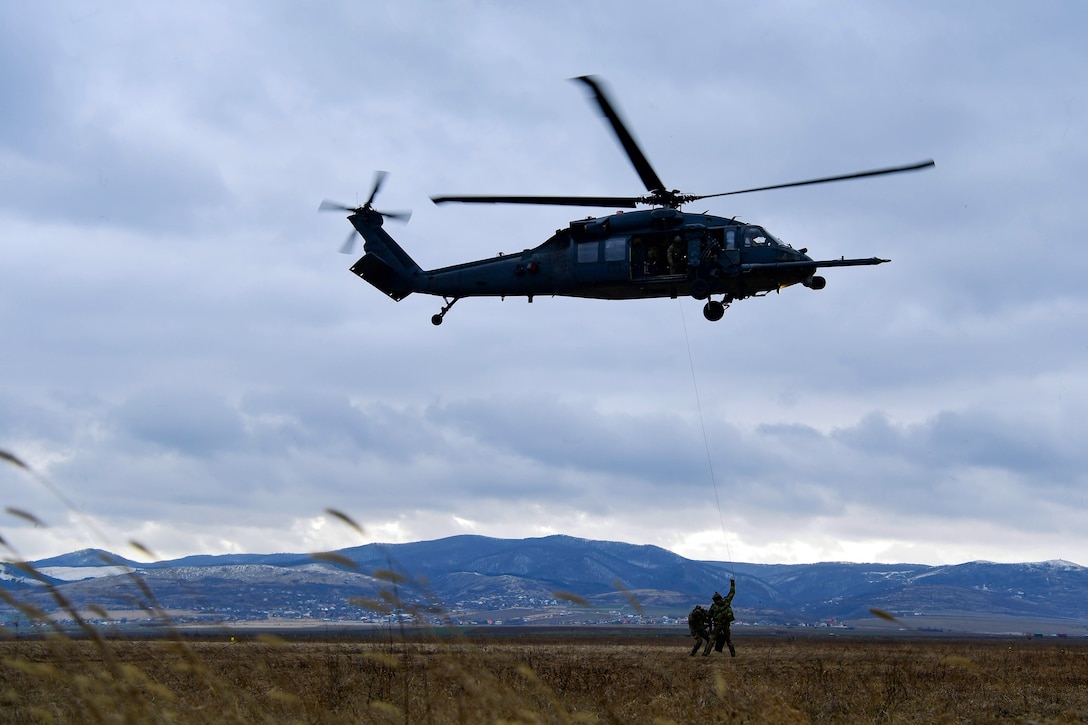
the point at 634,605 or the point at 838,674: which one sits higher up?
the point at 634,605

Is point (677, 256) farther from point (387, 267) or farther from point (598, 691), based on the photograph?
point (598, 691)

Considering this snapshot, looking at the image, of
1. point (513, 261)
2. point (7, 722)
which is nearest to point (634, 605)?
point (7, 722)

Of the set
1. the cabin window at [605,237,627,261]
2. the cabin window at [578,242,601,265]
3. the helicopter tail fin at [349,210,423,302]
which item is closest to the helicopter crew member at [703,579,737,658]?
the cabin window at [605,237,627,261]

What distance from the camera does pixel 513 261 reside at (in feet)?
107

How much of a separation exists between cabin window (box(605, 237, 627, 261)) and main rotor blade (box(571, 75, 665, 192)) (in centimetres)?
191

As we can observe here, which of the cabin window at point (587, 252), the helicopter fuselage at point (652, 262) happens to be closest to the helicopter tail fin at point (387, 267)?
the helicopter fuselage at point (652, 262)

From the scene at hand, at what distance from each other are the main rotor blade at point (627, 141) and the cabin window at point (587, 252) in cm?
268

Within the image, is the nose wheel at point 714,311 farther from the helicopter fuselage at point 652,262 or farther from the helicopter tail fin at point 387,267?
the helicopter tail fin at point 387,267

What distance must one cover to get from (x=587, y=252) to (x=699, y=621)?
11660 millimetres

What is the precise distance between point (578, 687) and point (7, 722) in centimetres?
817

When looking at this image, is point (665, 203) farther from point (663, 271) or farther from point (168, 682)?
point (168, 682)

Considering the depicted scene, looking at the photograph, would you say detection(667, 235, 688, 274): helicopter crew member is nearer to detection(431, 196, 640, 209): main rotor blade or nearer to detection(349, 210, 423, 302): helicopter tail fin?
detection(431, 196, 640, 209): main rotor blade

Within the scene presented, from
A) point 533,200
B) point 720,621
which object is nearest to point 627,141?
point 533,200

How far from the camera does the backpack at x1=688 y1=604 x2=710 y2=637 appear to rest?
25781mm
